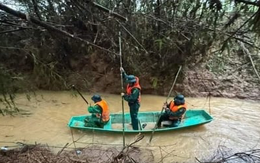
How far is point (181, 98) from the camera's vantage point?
7.04 m

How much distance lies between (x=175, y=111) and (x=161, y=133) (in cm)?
59

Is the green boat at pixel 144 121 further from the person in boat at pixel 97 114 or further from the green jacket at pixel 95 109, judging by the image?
the green jacket at pixel 95 109

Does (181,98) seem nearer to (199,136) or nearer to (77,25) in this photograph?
(199,136)

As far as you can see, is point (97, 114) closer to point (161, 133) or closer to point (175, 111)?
point (161, 133)

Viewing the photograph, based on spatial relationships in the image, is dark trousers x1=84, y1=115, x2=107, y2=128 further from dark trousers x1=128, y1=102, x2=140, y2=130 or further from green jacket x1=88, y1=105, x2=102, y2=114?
dark trousers x1=128, y1=102, x2=140, y2=130

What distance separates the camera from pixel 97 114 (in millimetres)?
7078

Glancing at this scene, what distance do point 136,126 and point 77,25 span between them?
403 cm

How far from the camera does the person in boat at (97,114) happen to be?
702cm

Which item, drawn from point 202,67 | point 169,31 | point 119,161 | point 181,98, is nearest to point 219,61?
point 202,67

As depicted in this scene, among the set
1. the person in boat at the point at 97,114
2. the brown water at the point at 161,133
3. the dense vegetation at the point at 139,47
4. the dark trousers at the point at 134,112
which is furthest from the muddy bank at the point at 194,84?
the dark trousers at the point at 134,112

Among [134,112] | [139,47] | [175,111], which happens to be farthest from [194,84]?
[134,112]

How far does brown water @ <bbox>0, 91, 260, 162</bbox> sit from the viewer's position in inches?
257

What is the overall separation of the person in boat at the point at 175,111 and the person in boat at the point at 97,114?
1309 mm

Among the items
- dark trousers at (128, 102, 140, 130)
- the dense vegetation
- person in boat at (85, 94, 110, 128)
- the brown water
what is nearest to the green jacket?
person in boat at (85, 94, 110, 128)
